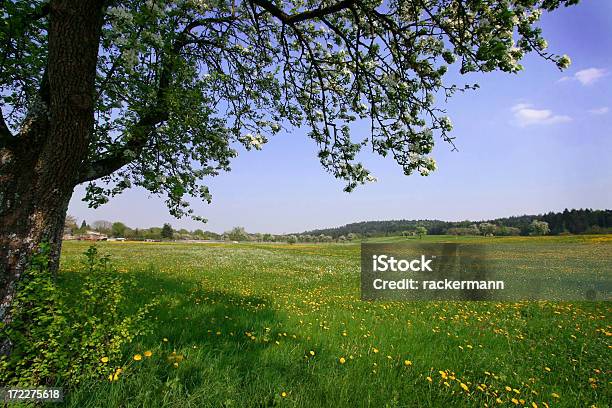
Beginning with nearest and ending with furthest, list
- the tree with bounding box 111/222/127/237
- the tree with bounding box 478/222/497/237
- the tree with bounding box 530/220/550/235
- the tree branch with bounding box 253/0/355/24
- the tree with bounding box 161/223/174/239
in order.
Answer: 1. the tree branch with bounding box 253/0/355/24
2. the tree with bounding box 478/222/497/237
3. the tree with bounding box 530/220/550/235
4. the tree with bounding box 161/223/174/239
5. the tree with bounding box 111/222/127/237

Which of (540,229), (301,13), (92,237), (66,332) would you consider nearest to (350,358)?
(66,332)

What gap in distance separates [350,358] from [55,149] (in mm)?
5098

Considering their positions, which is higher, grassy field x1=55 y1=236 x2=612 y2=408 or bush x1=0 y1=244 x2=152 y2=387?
bush x1=0 y1=244 x2=152 y2=387

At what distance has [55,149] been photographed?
396 cm

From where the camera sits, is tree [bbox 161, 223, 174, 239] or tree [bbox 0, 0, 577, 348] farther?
tree [bbox 161, 223, 174, 239]

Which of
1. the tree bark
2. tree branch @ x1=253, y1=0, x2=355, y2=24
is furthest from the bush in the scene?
tree branch @ x1=253, y1=0, x2=355, y2=24

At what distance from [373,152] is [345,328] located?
3.76 metres

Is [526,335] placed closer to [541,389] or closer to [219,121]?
[541,389]

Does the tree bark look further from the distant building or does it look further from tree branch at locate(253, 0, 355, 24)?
the distant building

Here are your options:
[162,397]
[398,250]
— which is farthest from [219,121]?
[398,250]

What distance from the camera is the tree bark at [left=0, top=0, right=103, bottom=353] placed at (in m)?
3.86

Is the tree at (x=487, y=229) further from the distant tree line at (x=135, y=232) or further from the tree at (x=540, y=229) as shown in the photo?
the distant tree line at (x=135, y=232)

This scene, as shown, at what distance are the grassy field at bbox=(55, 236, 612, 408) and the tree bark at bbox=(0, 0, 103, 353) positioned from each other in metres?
1.39

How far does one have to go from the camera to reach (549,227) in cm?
6366
